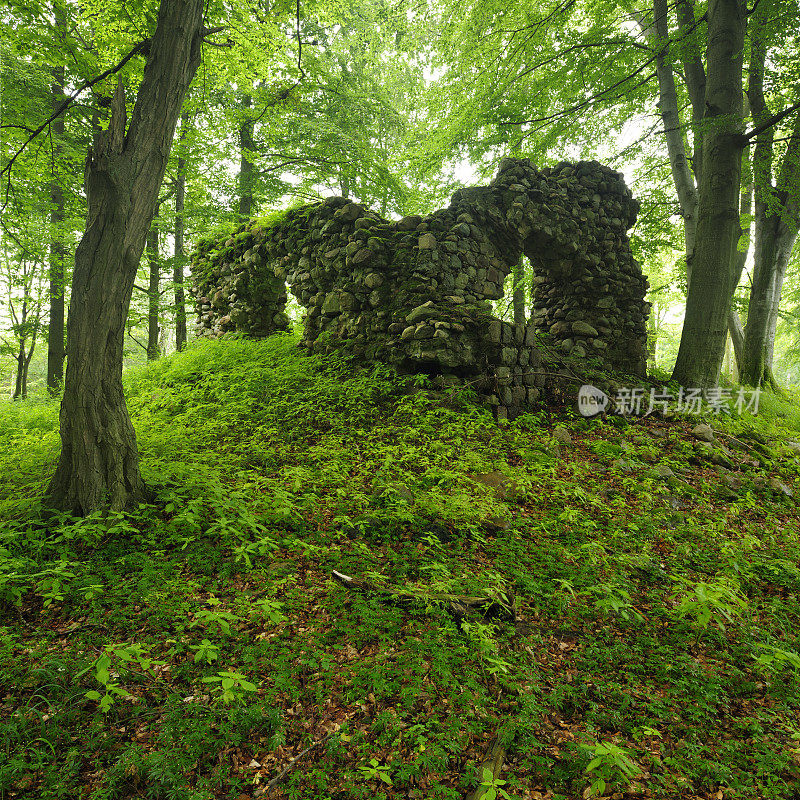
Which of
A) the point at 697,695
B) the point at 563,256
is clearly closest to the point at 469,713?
the point at 697,695

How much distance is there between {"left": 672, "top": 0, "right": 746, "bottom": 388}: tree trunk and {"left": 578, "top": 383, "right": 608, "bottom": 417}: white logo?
1727 millimetres

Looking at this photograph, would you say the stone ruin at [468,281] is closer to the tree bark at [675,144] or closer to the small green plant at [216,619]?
the tree bark at [675,144]

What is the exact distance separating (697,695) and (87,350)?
15.1 ft

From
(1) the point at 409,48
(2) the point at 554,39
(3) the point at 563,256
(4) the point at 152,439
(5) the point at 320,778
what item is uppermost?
(1) the point at 409,48

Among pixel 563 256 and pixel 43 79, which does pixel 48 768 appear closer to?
pixel 563 256

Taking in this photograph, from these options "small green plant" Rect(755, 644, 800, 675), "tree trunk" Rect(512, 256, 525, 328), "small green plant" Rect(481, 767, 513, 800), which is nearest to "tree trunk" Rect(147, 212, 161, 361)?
"tree trunk" Rect(512, 256, 525, 328)

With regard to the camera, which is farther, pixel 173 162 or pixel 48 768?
pixel 173 162

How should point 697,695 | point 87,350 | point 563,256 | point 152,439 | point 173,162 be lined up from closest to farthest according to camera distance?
point 697,695, point 87,350, point 152,439, point 563,256, point 173,162

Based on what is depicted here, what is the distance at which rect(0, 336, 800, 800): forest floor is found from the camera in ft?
5.77

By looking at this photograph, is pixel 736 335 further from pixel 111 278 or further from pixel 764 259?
pixel 111 278

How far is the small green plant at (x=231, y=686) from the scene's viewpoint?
5.83ft

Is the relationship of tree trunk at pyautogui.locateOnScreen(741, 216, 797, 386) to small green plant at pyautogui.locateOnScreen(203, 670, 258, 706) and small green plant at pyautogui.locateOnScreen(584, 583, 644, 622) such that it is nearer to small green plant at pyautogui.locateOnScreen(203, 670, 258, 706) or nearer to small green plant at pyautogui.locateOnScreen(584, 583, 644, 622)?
small green plant at pyautogui.locateOnScreen(584, 583, 644, 622)

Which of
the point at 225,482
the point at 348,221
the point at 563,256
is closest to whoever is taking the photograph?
the point at 225,482

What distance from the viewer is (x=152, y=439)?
191 inches
